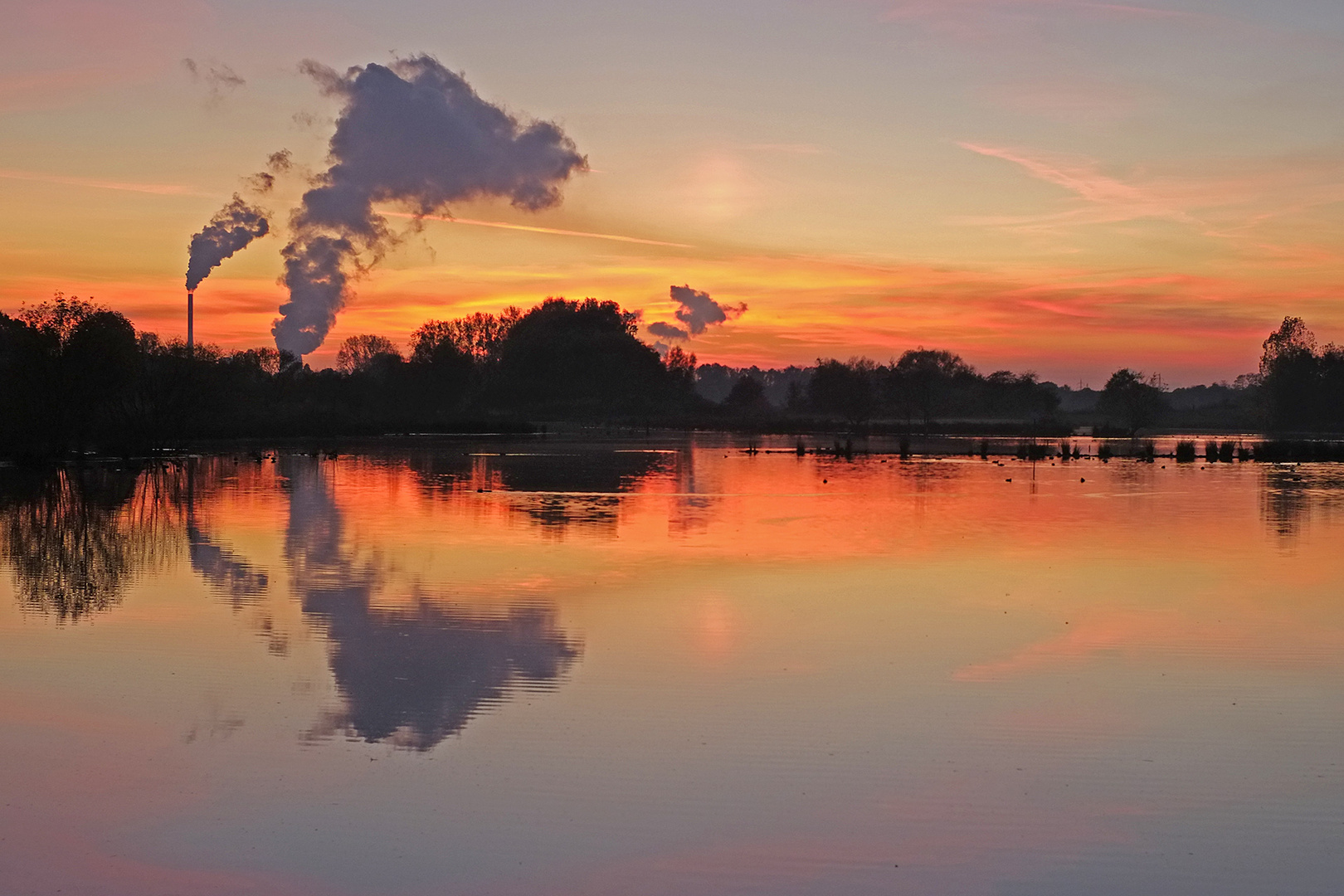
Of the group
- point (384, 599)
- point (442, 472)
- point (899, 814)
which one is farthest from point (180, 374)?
point (899, 814)

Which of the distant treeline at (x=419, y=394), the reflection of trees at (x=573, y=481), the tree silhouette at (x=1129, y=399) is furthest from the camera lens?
the tree silhouette at (x=1129, y=399)

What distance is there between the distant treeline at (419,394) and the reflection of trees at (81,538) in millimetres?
12766

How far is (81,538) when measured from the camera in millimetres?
28078

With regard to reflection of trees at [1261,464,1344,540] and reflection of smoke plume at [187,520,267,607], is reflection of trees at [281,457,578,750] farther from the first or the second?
reflection of trees at [1261,464,1344,540]

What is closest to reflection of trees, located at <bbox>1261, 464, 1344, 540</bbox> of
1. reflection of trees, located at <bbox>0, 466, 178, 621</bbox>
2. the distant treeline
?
reflection of trees, located at <bbox>0, 466, 178, 621</bbox>

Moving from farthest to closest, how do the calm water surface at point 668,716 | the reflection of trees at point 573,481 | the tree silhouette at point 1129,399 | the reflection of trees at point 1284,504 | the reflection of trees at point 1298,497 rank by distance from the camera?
1. the tree silhouette at point 1129,399
2. the reflection of trees at point 573,481
3. the reflection of trees at point 1298,497
4. the reflection of trees at point 1284,504
5. the calm water surface at point 668,716

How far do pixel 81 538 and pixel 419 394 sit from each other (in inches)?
5400

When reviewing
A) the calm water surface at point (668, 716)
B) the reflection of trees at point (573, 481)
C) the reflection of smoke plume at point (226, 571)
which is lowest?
the calm water surface at point (668, 716)

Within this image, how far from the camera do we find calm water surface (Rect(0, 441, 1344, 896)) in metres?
8.63

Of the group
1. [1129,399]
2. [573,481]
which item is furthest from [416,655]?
[1129,399]

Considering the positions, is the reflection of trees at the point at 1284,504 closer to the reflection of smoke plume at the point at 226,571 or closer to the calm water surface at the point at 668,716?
the calm water surface at the point at 668,716

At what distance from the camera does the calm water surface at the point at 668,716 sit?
28.3 feet

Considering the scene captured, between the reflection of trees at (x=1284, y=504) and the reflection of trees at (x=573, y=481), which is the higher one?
the reflection of trees at (x=573, y=481)

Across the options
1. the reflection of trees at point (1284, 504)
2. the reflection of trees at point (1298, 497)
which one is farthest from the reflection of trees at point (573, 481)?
the reflection of trees at point (1298, 497)
